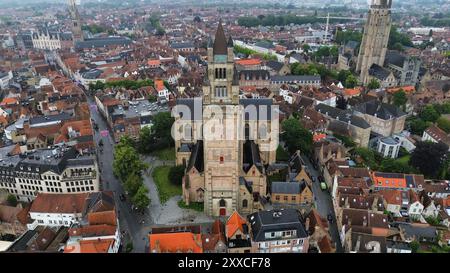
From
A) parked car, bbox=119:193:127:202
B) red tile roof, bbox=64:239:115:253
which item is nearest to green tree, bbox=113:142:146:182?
parked car, bbox=119:193:127:202

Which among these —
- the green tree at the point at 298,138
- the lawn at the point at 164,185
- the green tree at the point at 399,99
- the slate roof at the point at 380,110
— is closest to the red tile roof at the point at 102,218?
the lawn at the point at 164,185

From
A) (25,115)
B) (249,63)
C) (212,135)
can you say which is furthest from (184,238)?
(249,63)

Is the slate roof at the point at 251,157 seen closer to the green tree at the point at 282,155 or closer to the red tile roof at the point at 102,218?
the green tree at the point at 282,155

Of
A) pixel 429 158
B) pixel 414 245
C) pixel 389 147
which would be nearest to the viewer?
pixel 414 245

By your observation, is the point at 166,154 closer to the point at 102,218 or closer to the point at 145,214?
the point at 145,214

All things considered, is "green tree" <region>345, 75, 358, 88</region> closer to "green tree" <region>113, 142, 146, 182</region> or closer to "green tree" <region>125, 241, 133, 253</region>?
"green tree" <region>113, 142, 146, 182</region>

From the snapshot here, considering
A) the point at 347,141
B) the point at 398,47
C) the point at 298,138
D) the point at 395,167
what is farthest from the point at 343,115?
the point at 398,47

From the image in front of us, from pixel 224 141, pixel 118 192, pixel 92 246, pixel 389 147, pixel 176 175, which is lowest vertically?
pixel 118 192
